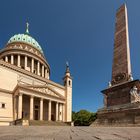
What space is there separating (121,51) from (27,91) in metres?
23.3

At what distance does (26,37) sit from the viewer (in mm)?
60625

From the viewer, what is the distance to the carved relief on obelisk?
13.6m

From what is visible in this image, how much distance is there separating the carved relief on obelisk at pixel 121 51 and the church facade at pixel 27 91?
20.0m

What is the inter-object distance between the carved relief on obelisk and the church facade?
65.5ft

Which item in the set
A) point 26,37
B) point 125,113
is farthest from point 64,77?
point 125,113

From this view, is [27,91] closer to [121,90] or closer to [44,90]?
[44,90]

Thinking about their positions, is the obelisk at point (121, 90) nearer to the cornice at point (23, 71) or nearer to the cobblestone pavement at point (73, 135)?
the cobblestone pavement at point (73, 135)

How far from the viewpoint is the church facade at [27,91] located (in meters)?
32.8

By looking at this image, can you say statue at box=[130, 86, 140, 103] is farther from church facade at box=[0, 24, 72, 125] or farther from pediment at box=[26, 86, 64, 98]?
pediment at box=[26, 86, 64, 98]

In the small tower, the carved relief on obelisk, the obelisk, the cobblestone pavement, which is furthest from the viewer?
the small tower

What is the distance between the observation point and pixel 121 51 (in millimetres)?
14625

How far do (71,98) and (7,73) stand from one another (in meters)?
20.0

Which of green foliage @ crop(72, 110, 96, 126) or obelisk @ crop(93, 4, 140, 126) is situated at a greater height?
obelisk @ crop(93, 4, 140, 126)

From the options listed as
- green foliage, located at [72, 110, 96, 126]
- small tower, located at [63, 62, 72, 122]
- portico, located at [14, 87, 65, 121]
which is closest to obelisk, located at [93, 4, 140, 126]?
portico, located at [14, 87, 65, 121]
